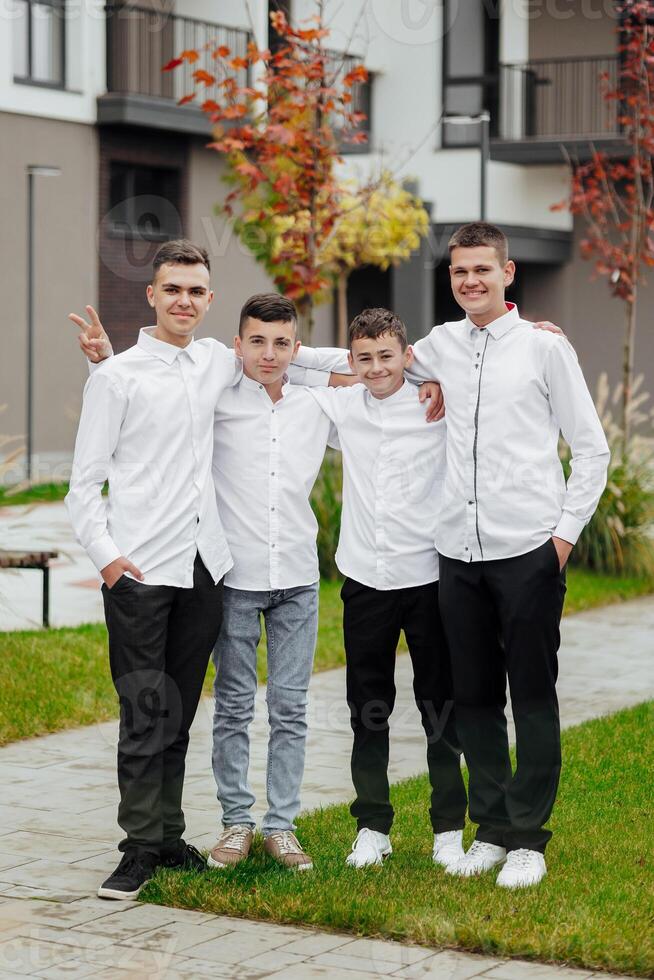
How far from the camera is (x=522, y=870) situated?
5.05 metres

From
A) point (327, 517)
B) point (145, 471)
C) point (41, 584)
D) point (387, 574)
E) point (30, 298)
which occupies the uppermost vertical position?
point (30, 298)

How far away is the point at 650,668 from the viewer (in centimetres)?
976

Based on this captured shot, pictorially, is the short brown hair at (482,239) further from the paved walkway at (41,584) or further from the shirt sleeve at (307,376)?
the paved walkway at (41,584)

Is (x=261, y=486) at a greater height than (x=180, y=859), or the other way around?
(x=261, y=486)

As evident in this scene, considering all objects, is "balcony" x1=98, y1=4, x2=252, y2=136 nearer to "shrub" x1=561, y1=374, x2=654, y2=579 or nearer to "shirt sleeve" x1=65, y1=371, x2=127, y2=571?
"shrub" x1=561, y1=374, x2=654, y2=579

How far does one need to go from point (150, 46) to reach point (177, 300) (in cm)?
1930

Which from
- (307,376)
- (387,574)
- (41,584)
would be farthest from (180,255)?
(41,584)

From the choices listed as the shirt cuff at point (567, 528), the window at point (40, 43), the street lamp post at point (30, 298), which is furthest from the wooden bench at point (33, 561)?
the window at point (40, 43)

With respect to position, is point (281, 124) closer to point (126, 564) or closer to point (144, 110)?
point (126, 564)

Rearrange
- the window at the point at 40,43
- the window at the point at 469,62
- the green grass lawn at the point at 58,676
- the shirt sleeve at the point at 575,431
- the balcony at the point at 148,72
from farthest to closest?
1. the window at the point at 469,62
2. the balcony at the point at 148,72
3. the window at the point at 40,43
4. the green grass lawn at the point at 58,676
5. the shirt sleeve at the point at 575,431

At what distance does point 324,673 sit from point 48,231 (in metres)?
14.3

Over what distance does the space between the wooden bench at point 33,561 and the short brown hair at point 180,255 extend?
4.32 m

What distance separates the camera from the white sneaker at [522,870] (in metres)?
5.02

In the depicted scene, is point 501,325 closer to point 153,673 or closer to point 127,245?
point 153,673
